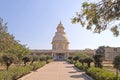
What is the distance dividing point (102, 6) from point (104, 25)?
2.27 ft

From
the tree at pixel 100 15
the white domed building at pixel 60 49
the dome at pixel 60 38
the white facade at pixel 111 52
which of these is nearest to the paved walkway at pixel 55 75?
the tree at pixel 100 15

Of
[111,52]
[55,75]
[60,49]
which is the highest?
[60,49]

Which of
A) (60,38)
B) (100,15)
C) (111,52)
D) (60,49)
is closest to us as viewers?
(100,15)

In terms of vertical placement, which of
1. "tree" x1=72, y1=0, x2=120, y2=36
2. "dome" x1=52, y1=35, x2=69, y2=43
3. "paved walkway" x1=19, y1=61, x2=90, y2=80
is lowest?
"paved walkway" x1=19, y1=61, x2=90, y2=80

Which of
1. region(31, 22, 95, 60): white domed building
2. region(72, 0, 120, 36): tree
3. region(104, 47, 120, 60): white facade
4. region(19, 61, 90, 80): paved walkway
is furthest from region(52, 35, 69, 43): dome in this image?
region(72, 0, 120, 36): tree

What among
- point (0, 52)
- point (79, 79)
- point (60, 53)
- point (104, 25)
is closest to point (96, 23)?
point (104, 25)

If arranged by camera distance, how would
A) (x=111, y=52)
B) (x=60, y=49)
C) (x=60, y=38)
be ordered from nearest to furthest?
(x=111, y=52)
(x=60, y=49)
(x=60, y=38)

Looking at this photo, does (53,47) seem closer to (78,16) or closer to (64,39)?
(64,39)

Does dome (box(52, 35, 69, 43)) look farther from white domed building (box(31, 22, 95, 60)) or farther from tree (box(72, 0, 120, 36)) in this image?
tree (box(72, 0, 120, 36))

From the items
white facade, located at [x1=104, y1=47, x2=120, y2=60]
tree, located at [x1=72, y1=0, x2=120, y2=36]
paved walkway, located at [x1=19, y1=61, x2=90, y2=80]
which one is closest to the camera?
tree, located at [x1=72, y1=0, x2=120, y2=36]

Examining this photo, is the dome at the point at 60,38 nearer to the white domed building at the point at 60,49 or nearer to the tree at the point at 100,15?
the white domed building at the point at 60,49

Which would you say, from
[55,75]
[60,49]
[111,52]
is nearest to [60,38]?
[60,49]

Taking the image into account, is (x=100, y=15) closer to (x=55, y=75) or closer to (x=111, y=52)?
(x=55, y=75)

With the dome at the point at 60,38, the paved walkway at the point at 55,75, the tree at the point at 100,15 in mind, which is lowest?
the paved walkway at the point at 55,75
